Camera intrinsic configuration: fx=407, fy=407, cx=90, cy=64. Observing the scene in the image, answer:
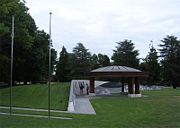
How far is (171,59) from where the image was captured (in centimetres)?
10375

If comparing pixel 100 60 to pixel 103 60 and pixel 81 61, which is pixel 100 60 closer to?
pixel 103 60

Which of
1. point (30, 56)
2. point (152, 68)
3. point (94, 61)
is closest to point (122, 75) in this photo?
point (30, 56)

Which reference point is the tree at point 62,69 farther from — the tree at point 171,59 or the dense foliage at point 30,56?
the dense foliage at point 30,56

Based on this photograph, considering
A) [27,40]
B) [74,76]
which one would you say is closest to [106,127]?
[27,40]

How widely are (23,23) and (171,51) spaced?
66424 mm

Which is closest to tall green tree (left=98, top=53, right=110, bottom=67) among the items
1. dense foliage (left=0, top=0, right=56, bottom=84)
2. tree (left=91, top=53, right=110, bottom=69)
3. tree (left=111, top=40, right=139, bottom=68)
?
tree (left=91, top=53, right=110, bottom=69)

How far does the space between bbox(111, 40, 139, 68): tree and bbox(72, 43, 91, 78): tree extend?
6890mm

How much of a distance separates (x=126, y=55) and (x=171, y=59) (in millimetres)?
11597

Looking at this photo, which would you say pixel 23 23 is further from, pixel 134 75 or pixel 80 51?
pixel 80 51

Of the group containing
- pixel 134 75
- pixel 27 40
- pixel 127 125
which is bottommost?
pixel 127 125

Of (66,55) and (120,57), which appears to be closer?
(120,57)

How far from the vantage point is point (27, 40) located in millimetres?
46312

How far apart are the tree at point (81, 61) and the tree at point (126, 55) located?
689 cm

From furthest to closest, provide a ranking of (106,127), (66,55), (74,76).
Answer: (66,55)
(74,76)
(106,127)
